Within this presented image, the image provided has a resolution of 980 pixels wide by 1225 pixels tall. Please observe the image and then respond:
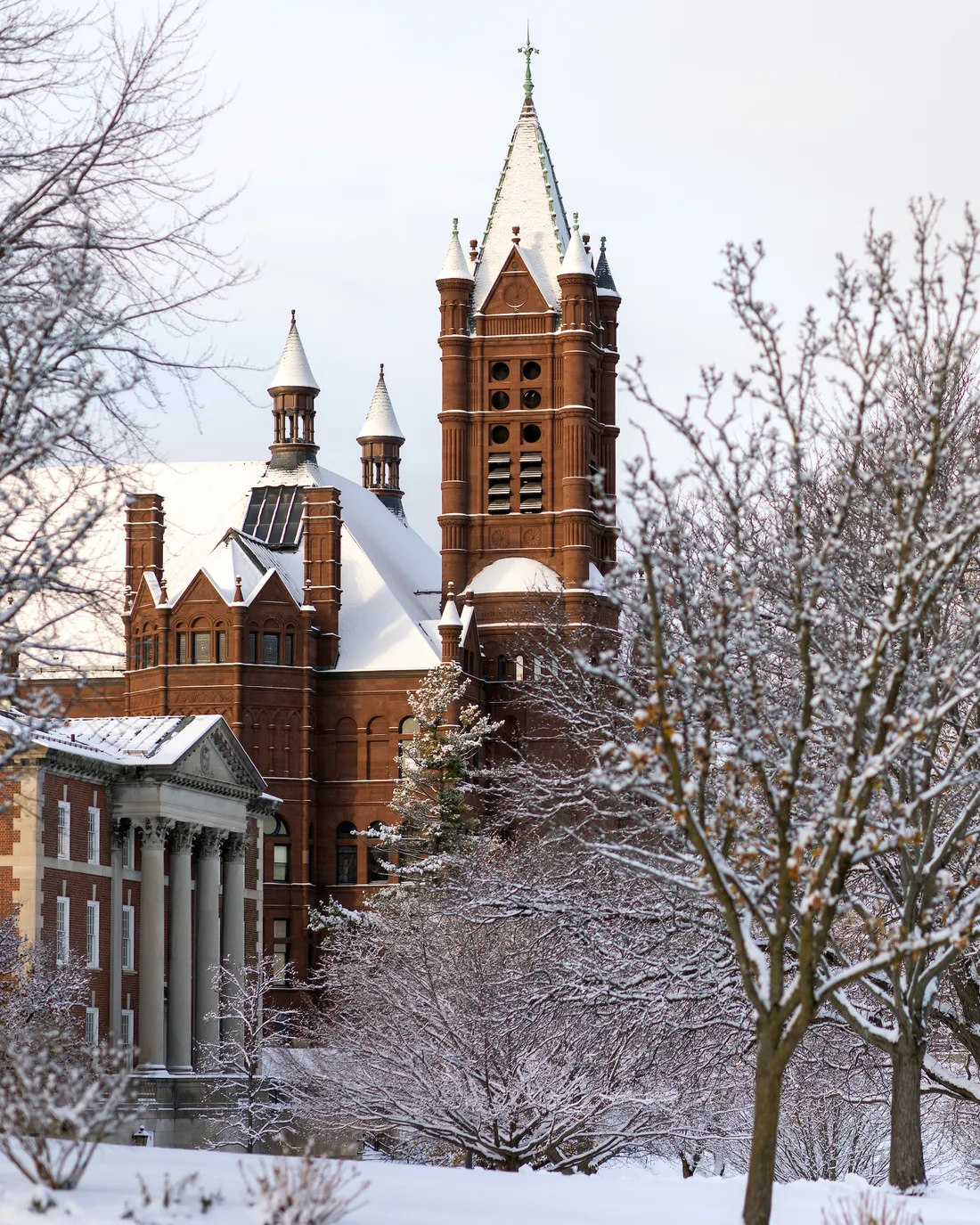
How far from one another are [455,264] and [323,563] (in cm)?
1485

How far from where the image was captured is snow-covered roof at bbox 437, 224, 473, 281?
305ft

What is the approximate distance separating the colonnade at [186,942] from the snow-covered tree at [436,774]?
10.8 meters

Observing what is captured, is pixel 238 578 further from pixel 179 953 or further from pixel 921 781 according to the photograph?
pixel 921 781

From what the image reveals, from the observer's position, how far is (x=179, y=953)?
2239 inches

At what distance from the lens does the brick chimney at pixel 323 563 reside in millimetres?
90000

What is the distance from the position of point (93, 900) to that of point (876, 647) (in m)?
41.1

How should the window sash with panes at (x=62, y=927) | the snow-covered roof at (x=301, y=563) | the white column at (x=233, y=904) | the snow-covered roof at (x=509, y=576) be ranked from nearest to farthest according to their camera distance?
1. the window sash with panes at (x=62, y=927)
2. the white column at (x=233, y=904)
3. the snow-covered roof at (x=509, y=576)
4. the snow-covered roof at (x=301, y=563)

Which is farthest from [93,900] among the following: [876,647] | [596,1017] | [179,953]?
[876,647]

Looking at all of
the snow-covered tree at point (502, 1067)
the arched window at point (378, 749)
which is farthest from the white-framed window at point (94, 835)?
the arched window at point (378, 749)

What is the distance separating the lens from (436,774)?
→ 7794 cm

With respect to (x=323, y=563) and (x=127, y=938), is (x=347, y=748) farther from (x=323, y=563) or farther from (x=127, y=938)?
(x=127, y=938)

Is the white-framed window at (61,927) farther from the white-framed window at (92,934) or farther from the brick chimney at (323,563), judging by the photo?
the brick chimney at (323,563)

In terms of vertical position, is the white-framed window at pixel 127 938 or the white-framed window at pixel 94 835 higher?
the white-framed window at pixel 94 835

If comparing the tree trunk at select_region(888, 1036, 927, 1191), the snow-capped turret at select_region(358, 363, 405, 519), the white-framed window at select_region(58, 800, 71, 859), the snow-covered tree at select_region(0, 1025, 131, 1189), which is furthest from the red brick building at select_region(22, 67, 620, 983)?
the snow-covered tree at select_region(0, 1025, 131, 1189)
